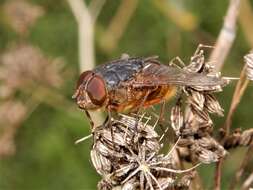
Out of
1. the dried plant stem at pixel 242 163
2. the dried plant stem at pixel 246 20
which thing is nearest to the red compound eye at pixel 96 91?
the dried plant stem at pixel 242 163

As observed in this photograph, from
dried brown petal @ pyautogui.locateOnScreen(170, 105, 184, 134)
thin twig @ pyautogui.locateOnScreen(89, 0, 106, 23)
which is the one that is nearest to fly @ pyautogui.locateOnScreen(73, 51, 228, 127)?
dried brown petal @ pyautogui.locateOnScreen(170, 105, 184, 134)

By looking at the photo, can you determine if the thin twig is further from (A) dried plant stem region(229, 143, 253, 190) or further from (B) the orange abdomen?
(A) dried plant stem region(229, 143, 253, 190)

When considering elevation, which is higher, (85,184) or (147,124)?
(147,124)

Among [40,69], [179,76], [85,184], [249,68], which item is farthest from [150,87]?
[85,184]

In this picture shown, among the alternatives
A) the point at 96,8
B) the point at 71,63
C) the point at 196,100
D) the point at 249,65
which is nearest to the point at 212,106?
the point at 196,100

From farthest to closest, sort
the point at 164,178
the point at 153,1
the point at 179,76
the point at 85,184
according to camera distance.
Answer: the point at 153,1
the point at 85,184
the point at 179,76
the point at 164,178

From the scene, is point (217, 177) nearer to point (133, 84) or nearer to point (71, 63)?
point (133, 84)

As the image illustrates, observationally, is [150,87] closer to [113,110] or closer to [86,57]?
[113,110]

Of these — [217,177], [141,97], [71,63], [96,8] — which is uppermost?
[96,8]
